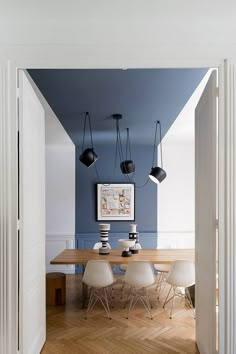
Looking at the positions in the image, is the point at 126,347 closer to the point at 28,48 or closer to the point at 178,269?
the point at 178,269

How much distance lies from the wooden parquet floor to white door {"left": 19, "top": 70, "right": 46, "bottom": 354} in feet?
1.35

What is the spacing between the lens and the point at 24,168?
8.02 feet

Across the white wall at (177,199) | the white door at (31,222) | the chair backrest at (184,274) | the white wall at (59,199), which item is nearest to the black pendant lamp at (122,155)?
the white wall at (177,199)

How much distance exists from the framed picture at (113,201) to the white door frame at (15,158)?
452cm

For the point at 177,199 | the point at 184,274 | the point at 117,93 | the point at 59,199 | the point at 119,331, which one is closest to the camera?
the point at 117,93

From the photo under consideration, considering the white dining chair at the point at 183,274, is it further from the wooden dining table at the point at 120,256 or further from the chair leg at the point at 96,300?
the chair leg at the point at 96,300

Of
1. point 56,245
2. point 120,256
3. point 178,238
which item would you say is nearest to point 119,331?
point 120,256

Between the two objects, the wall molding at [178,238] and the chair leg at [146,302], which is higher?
the wall molding at [178,238]

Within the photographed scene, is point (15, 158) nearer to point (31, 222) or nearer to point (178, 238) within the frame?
point (31, 222)

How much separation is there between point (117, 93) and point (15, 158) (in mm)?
1580

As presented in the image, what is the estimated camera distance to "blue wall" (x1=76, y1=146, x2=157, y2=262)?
6.80m

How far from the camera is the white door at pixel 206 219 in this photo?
2336mm

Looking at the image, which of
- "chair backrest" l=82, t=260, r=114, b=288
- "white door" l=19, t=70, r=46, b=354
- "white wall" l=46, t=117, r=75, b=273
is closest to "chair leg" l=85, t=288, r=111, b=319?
"chair backrest" l=82, t=260, r=114, b=288

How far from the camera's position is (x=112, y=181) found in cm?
684
